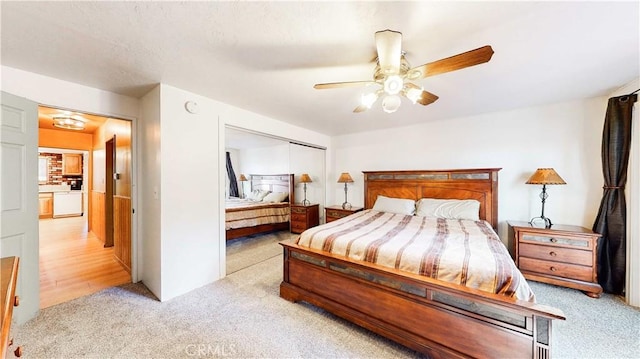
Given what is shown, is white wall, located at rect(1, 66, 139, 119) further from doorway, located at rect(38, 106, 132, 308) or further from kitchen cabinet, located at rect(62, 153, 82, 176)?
kitchen cabinet, located at rect(62, 153, 82, 176)

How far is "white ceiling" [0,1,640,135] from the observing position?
4.32 feet

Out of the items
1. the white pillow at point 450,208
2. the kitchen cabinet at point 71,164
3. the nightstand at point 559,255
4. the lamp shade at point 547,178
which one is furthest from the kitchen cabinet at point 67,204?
the lamp shade at point 547,178

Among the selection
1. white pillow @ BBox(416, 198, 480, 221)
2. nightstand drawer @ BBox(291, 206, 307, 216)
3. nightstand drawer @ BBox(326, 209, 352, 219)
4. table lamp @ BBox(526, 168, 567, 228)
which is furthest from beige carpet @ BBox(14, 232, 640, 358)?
nightstand drawer @ BBox(291, 206, 307, 216)

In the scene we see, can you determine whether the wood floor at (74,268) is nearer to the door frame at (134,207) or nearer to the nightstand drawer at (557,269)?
the door frame at (134,207)

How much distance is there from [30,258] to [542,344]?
12.8 ft

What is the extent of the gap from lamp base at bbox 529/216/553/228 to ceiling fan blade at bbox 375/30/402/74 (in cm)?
284

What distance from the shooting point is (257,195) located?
15.3 ft

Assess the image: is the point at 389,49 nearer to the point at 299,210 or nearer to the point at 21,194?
the point at 21,194

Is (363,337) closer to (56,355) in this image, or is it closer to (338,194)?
(56,355)

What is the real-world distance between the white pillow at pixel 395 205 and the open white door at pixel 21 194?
3.99 meters

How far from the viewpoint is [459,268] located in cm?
157

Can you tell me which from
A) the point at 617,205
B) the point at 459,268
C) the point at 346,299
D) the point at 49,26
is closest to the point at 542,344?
the point at 459,268

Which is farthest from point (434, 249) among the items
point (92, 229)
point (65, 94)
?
point (92, 229)

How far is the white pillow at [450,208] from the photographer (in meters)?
3.15
